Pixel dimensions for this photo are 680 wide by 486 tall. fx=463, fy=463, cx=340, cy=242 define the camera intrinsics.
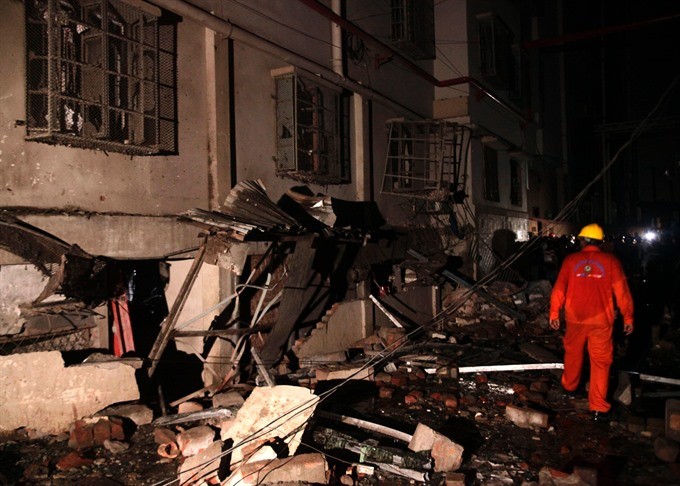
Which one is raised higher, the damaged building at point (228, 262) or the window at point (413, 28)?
the window at point (413, 28)

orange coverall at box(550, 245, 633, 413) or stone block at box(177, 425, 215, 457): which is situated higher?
orange coverall at box(550, 245, 633, 413)

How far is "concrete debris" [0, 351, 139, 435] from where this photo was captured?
487 cm

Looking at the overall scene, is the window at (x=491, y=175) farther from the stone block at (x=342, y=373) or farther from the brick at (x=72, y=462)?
the brick at (x=72, y=462)

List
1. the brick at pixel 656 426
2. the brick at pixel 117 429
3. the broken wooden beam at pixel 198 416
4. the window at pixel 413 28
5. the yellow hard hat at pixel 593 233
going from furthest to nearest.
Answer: the window at pixel 413 28
the yellow hard hat at pixel 593 233
the broken wooden beam at pixel 198 416
the brick at pixel 656 426
the brick at pixel 117 429

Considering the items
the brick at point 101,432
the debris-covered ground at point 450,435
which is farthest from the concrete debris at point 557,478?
the brick at point 101,432

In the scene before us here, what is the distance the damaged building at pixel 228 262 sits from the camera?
477 centimetres

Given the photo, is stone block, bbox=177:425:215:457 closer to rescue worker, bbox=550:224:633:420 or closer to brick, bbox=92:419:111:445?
brick, bbox=92:419:111:445

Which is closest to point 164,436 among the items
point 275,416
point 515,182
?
point 275,416

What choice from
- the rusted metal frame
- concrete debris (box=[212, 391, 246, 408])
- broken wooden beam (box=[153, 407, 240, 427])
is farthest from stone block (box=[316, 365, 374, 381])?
the rusted metal frame

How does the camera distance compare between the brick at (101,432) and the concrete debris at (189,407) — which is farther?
the concrete debris at (189,407)

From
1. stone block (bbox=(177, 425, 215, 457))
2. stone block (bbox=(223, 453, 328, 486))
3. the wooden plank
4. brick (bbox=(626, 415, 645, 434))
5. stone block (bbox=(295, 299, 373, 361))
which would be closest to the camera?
stone block (bbox=(223, 453, 328, 486))

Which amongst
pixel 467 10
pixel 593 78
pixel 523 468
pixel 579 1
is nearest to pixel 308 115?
pixel 523 468

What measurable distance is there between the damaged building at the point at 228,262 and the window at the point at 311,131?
4 cm

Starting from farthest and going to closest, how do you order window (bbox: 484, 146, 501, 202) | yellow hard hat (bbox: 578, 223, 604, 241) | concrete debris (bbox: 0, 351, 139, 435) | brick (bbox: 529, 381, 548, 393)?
window (bbox: 484, 146, 501, 202), brick (bbox: 529, 381, 548, 393), yellow hard hat (bbox: 578, 223, 604, 241), concrete debris (bbox: 0, 351, 139, 435)
